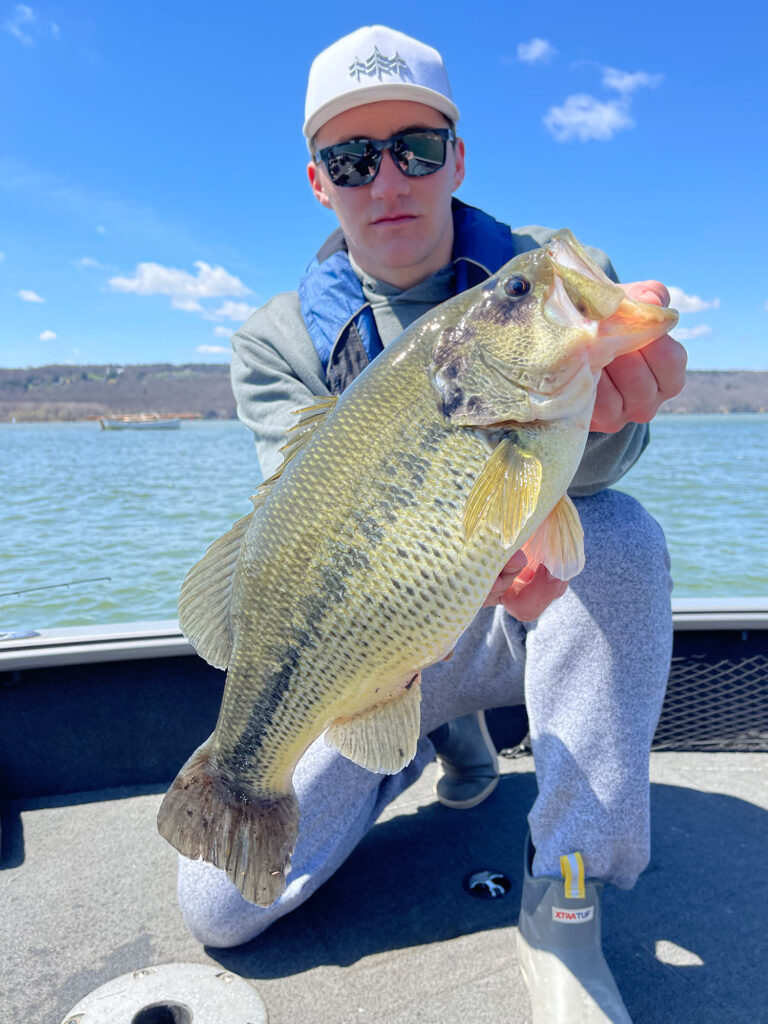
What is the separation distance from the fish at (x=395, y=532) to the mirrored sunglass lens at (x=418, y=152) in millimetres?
1370

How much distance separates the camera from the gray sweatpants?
7.60 ft

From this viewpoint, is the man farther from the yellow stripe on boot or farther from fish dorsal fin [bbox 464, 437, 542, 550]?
fish dorsal fin [bbox 464, 437, 542, 550]

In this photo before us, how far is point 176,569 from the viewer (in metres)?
13.5

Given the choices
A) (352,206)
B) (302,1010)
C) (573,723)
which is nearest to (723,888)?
(573,723)

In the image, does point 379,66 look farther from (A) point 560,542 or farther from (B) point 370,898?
(B) point 370,898

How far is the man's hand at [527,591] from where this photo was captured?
6.52 feet

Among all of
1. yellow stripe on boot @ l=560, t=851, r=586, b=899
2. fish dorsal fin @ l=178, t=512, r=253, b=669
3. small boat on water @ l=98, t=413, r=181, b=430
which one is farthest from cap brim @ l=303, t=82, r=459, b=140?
small boat on water @ l=98, t=413, r=181, b=430

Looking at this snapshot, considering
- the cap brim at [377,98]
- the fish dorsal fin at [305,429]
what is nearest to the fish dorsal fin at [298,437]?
the fish dorsal fin at [305,429]

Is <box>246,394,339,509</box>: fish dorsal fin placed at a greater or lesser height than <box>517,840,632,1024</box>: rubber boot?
greater

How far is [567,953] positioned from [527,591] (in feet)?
3.48

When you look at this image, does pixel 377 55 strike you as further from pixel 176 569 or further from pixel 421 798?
pixel 176 569

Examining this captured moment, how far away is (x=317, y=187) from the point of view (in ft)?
11.1

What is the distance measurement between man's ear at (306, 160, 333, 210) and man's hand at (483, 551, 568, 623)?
6.72 ft

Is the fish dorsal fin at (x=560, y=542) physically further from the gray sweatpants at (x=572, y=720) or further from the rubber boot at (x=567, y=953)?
the rubber boot at (x=567, y=953)
